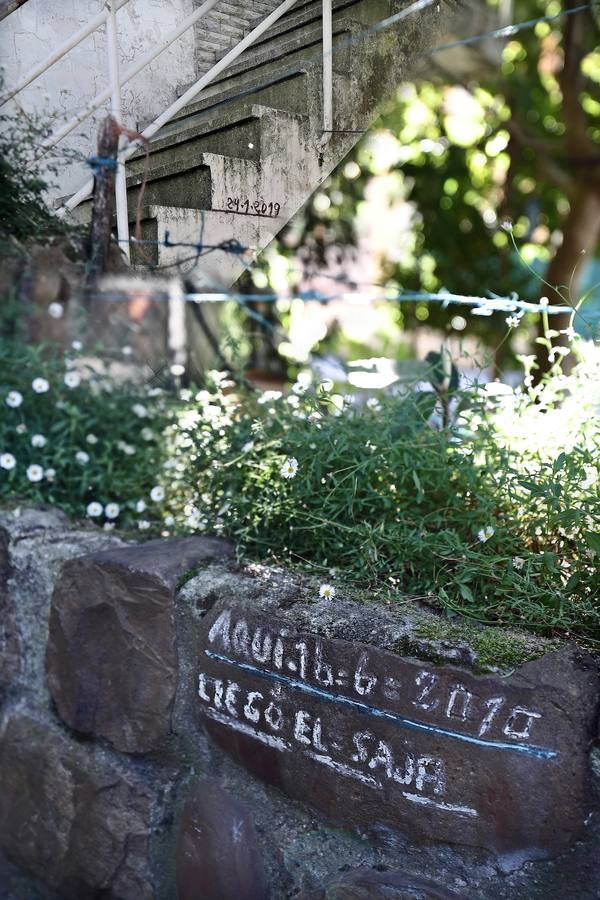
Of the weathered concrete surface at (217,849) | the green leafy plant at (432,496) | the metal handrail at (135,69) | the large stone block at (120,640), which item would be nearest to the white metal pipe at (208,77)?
the metal handrail at (135,69)

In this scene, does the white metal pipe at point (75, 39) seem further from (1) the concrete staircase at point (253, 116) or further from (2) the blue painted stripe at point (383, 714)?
(2) the blue painted stripe at point (383, 714)

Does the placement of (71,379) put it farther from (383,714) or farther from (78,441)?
(383,714)

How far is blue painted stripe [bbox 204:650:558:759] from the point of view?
4.02ft

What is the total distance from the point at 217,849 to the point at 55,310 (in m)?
1.67

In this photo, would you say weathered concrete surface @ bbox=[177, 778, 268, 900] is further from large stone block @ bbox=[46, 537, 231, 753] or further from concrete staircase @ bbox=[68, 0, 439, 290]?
concrete staircase @ bbox=[68, 0, 439, 290]

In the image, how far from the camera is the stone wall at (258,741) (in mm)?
1248

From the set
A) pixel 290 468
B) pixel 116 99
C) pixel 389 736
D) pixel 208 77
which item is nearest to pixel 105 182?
pixel 116 99

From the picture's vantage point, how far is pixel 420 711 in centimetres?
131

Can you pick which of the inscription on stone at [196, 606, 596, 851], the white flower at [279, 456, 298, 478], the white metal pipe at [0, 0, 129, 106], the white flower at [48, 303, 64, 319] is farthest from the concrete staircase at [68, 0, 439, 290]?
the white flower at [48, 303, 64, 319]

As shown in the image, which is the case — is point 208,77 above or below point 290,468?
above

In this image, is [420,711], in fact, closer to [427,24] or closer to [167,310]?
[427,24]

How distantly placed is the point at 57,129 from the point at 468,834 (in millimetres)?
1450

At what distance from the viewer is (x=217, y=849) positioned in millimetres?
1584

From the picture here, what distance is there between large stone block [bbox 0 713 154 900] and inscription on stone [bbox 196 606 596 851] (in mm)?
301
